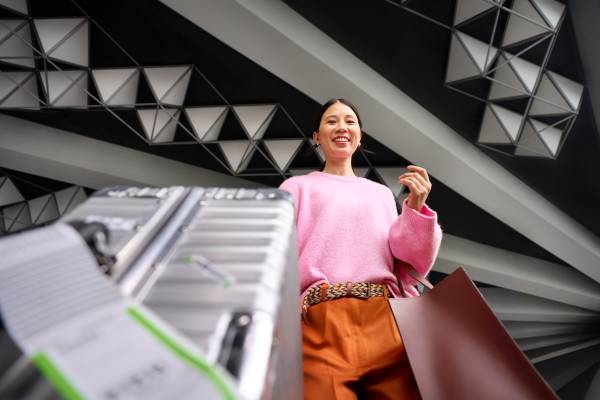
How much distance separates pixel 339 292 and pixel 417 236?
15.2 inches

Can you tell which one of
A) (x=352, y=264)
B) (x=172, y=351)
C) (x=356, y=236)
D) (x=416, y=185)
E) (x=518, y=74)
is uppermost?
(x=518, y=74)

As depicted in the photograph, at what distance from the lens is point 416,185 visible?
1.57m

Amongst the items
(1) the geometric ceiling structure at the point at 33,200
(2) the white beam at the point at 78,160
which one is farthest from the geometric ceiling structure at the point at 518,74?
(1) the geometric ceiling structure at the point at 33,200

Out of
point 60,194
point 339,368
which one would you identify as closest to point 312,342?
point 339,368

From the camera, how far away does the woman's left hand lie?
1565 millimetres

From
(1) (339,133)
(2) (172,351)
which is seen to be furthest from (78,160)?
(2) (172,351)

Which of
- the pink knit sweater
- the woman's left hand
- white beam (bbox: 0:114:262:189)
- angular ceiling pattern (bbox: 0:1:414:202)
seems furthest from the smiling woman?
white beam (bbox: 0:114:262:189)

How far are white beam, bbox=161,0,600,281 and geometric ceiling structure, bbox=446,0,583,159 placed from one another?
46 cm

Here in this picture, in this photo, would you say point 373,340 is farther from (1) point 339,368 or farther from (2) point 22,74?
(2) point 22,74

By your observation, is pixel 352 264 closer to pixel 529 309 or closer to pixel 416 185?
pixel 416 185

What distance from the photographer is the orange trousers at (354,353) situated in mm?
1301

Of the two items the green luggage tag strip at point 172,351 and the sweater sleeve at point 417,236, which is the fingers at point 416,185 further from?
the green luggage tag strip at point 172,351

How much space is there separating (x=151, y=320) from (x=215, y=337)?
0.10 metres

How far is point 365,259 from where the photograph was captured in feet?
5.41
